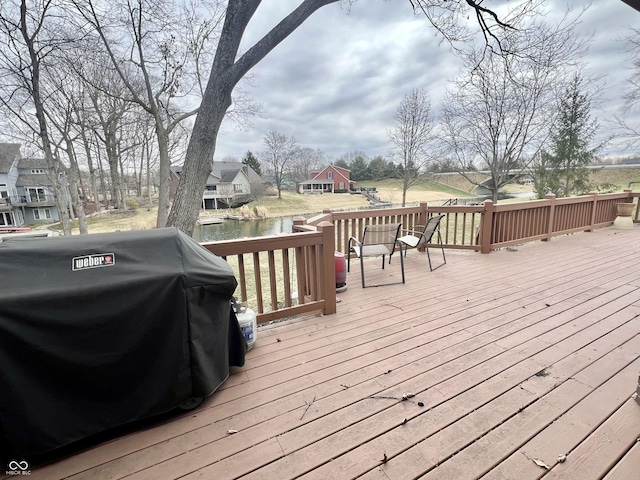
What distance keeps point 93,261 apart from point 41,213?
3391 cm

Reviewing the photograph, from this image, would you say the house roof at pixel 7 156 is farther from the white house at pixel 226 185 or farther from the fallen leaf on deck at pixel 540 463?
the fallen leaf on deck at pixel 540 463

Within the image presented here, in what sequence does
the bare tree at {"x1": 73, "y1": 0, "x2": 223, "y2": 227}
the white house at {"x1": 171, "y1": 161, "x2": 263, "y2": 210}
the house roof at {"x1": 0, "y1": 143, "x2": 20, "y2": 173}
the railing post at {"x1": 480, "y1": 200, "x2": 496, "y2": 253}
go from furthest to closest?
the white house at {"x1": 171, "y1": 161, "x2": 263, "y2": 210}, the house roof at {"x1": 0, "y1": 143, "x2": 20, "y2": 173}, the bare tree at {"x1": 73, "y1": 0, "x2": 223, "y2": 227}, the railing post at {"x1": 480, "y1": 200, "x2": 496, "y2": 253}

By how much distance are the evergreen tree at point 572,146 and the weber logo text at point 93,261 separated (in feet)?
38.3

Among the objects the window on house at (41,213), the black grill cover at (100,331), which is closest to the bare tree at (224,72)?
the black grill cover at (100,331)

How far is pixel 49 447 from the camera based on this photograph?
50.6 inches

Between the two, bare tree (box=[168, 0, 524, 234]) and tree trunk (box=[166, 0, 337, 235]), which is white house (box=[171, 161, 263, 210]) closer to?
bare tree (box=[168, 0, 524, 234])

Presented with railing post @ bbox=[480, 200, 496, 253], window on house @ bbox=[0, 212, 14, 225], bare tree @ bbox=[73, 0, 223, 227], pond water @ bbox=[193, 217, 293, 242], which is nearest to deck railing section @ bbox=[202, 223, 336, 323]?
railing post @ bbox=[480, 200, 496, 253]

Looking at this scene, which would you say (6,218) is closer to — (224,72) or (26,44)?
(26,44)

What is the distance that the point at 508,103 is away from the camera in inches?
321

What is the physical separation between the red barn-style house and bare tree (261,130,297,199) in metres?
6.60

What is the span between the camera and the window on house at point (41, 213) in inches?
1007

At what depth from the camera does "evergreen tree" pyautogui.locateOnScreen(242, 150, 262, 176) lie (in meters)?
38.8

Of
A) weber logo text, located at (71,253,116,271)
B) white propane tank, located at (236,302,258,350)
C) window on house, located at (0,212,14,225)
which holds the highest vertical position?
weber logo text, located at (71,253,116,271)

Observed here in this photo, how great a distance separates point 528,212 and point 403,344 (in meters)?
4.51
